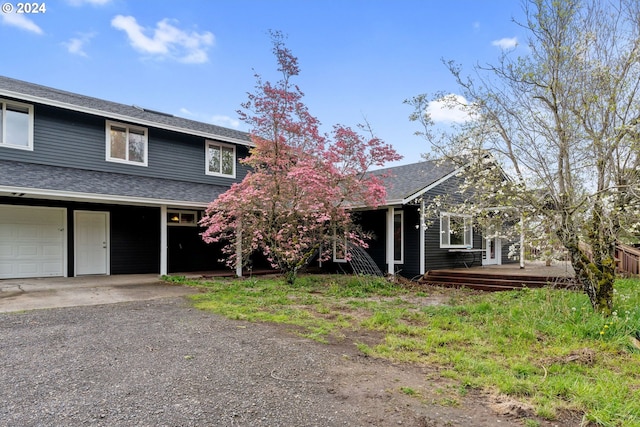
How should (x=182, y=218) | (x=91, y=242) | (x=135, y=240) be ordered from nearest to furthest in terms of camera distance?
(x=91, y=242)
(x=135, y=240)
(x=182, y=218)

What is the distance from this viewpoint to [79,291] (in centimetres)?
809

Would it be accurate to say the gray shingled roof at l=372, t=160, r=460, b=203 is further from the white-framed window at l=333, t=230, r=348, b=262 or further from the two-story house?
the two-story house

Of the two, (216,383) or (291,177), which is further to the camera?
(291,177)

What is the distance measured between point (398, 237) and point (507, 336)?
23.4 ft

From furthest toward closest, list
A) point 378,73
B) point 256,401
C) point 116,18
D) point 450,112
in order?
1. point 378,73
2. point 116,18
3. point 450,112
4. point 256,401

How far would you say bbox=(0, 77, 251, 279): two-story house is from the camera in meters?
9.49

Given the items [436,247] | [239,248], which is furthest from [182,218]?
[436,247]

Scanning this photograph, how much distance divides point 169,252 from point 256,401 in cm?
1024

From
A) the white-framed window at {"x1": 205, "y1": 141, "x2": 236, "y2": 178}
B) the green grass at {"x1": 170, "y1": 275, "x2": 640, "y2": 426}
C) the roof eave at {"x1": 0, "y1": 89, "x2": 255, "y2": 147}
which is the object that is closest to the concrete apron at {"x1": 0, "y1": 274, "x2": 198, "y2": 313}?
the green grass at {"x1": 170, "y1": 275, "x2": 640, "y2": 426}

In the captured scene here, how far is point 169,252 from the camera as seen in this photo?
1205 centimetres

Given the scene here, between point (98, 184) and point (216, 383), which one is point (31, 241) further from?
point (216, 383)

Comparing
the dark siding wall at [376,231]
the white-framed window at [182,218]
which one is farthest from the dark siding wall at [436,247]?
the white-framed window at [182,218]

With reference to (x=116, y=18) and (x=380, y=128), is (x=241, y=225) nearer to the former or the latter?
(x=380, y=128)

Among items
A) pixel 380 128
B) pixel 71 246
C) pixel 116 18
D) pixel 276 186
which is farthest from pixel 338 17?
pixel 71 246
